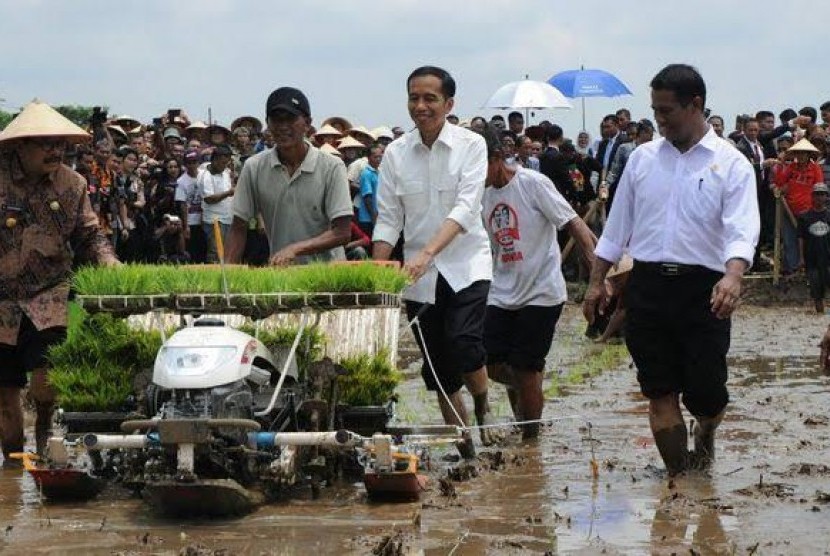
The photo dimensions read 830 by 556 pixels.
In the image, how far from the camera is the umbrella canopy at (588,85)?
25.3 metres

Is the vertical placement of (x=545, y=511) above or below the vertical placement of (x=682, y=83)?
below

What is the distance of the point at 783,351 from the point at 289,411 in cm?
892

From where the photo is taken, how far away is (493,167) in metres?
9.63

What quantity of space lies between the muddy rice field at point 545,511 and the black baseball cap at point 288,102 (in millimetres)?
2025

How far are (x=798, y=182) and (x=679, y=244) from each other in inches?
561

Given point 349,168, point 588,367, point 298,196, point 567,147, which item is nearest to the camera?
point 298,196

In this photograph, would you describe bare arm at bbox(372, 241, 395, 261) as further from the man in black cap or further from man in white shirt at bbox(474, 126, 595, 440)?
man in white shirt at bbox(474, 126, 595, 440)

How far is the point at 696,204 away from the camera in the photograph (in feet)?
25.0

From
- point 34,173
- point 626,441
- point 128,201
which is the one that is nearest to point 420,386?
point 626,441

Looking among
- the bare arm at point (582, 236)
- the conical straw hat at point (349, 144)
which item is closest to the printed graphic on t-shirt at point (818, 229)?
the conical straw hat at point (349, 144)

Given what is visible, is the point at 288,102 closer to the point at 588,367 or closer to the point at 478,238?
the point at 478,238

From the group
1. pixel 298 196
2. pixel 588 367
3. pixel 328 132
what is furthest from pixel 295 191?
pixel 328 132

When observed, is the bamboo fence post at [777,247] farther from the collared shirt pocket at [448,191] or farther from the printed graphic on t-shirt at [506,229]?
the collared shirt pocket at [448,191]

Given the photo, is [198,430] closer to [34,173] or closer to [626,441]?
[34,173]
